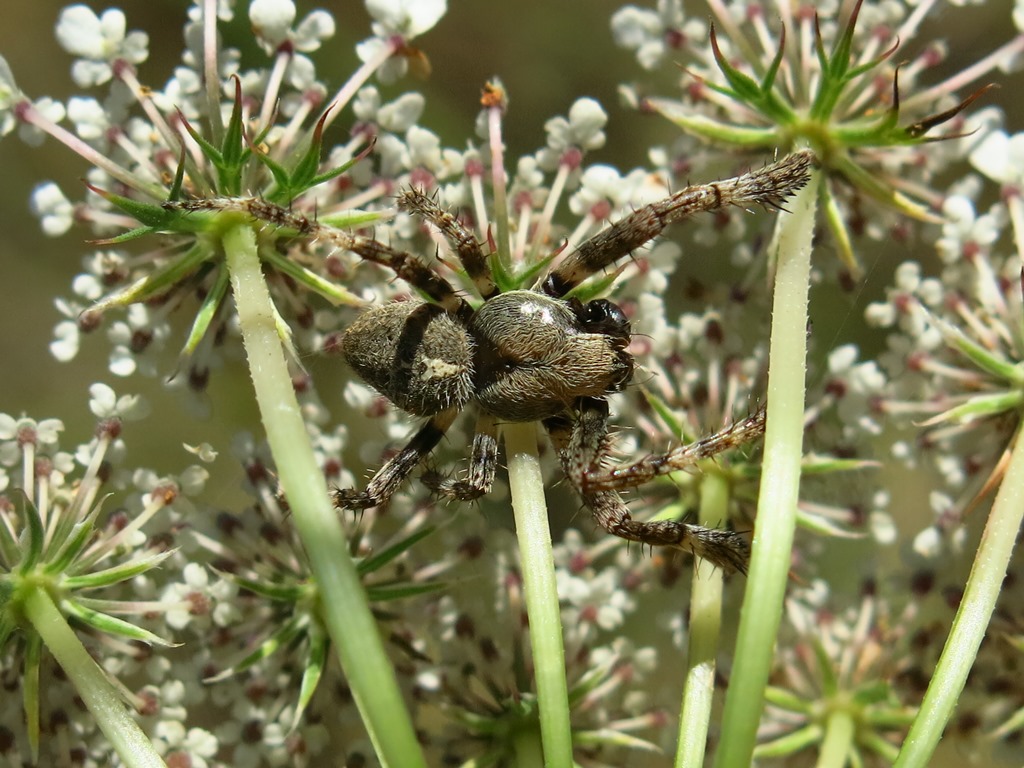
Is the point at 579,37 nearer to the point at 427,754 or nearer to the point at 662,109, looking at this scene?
the point at 662,109

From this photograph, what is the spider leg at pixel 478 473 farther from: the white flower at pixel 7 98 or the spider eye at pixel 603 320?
the white flower at pixel 7 98

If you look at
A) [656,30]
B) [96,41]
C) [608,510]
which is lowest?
[608,510]

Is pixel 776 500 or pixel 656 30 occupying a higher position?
pixel 656 30

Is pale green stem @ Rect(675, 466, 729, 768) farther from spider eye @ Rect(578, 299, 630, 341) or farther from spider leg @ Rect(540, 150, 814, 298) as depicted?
spider leg @ Rect(540, 150, 814, 298)

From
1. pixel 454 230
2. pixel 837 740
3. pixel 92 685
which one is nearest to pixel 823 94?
pixel 454 230

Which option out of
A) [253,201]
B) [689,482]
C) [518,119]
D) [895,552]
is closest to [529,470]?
[689,482]

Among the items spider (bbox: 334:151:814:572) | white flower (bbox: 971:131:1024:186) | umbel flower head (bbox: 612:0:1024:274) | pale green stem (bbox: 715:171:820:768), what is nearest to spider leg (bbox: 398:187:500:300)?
spider (bbox: 334:151:814:572)

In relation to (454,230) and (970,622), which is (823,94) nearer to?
(454,230)

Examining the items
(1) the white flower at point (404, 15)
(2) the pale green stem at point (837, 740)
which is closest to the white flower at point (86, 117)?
(1) the white flower at point (404, 15)
